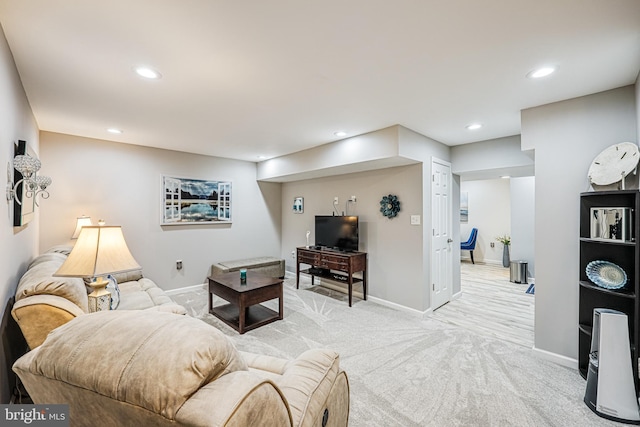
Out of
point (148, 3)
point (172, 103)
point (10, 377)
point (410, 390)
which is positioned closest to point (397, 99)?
point (148, 3)

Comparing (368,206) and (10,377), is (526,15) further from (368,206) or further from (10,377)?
(10,377)

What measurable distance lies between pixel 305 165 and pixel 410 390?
134 inches

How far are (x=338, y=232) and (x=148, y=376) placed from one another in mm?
3913

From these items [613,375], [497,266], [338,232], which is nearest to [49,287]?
[338,232]

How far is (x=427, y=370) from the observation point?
244 centimetres

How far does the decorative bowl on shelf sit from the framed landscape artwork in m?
5.03

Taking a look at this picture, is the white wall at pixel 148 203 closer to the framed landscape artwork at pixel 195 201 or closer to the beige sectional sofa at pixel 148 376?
the framed landscape artwork at pixel 195 201

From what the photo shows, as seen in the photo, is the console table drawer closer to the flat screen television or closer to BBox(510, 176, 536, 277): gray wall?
the flat screen television

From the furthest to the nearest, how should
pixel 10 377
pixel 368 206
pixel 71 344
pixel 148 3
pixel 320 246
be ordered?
1. pixel 320 246
2. pixel 368 206
3. pixel 10 377
4. pixel 148 3
5. pixel 71 344

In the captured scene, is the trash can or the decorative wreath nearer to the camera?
the decorative wreath

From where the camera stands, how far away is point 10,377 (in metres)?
1.79

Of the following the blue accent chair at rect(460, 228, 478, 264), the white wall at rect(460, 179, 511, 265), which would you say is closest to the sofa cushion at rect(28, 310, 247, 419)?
the blue accent chair at rect(460, 228, 478, 264)

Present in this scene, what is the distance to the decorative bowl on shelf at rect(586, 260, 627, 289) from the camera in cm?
213

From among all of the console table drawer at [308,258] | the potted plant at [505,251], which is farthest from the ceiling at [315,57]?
the potted plant at [505,251]
